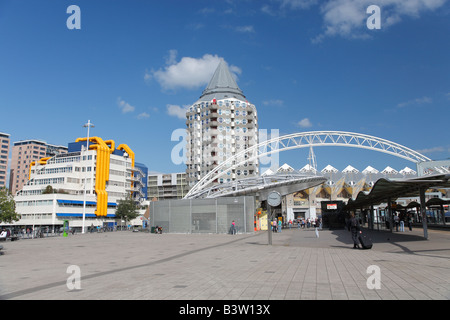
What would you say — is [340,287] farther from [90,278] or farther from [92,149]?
[92,149]

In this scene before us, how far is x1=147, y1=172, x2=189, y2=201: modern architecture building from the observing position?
154750 millimetres

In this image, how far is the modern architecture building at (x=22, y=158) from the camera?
538 feet

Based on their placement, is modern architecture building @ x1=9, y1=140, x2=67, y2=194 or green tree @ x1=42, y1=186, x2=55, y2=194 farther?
modern architecture building @ x1=9, y1=140, x2=67, y2=194

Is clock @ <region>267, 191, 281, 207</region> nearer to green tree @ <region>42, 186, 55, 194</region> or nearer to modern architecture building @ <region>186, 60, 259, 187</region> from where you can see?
green tree @ <region>42, 186, 55, 194</region>

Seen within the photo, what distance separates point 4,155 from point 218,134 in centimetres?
12156

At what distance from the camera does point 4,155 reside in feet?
536

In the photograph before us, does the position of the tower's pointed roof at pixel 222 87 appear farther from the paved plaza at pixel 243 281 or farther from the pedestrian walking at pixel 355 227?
the paved plaza at pixel 243 281

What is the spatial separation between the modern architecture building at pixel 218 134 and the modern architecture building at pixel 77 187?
17988mm

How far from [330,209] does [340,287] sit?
3720 centimetres

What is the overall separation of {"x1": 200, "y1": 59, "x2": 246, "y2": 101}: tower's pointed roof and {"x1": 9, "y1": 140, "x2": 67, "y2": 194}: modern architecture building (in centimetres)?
9290

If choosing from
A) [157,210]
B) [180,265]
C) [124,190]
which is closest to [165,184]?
[124,190]

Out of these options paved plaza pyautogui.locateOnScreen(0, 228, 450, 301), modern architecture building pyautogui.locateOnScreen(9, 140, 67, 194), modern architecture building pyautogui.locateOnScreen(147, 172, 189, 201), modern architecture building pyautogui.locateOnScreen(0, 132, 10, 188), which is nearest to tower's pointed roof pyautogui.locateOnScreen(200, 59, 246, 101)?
modern architecture building pyautogui.locateOnScreen(147, 172, 189, 201)

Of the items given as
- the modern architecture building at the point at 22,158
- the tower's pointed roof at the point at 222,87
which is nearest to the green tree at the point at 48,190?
the tower's pointed roof at the point at 222,87

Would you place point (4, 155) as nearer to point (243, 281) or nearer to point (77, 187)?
point (77, 187)
